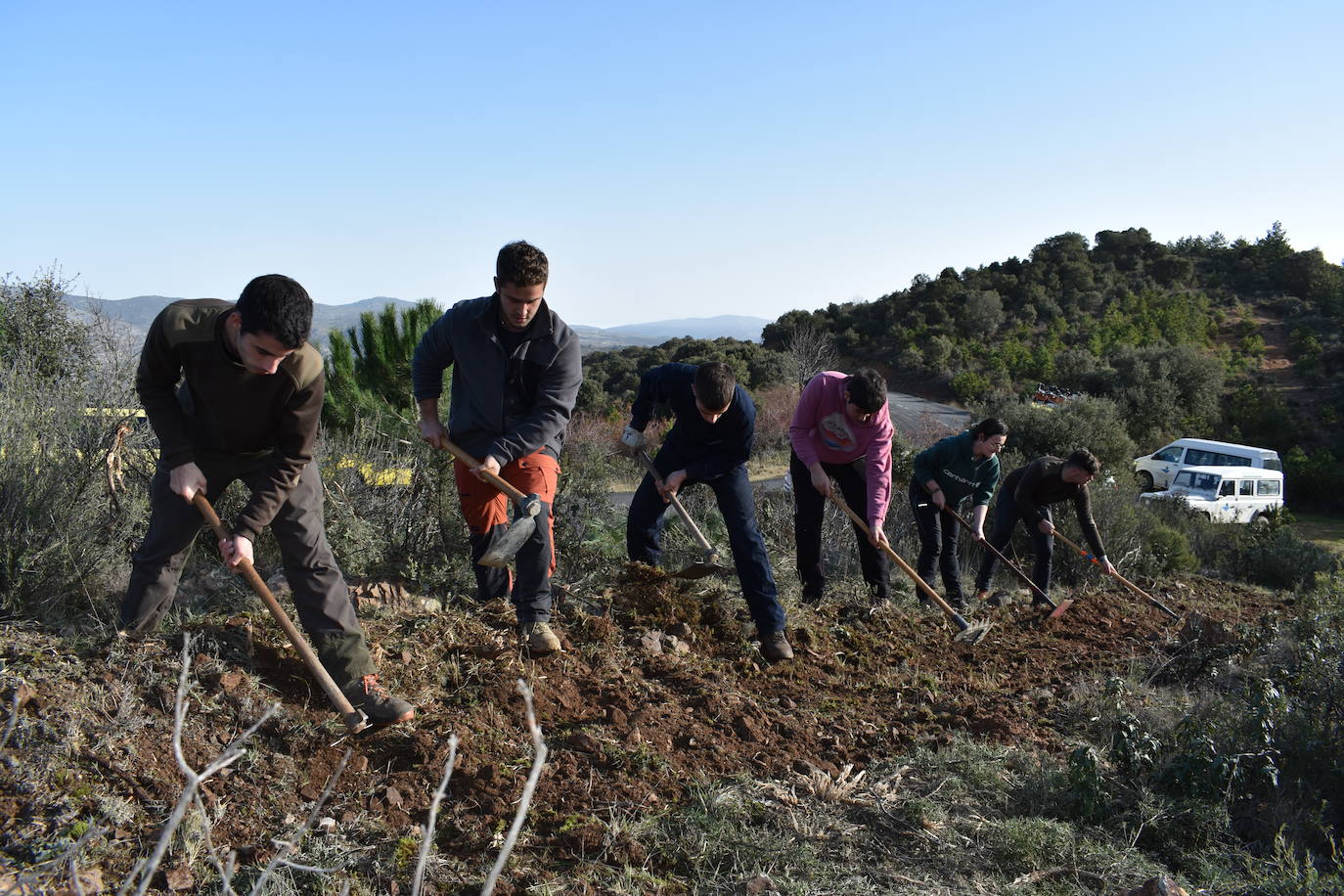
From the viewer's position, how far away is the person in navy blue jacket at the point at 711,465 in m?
4.74

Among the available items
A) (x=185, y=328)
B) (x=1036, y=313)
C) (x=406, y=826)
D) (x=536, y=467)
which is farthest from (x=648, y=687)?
(x=1036, y=313)

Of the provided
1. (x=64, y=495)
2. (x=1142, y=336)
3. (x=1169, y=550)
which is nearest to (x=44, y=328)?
(x=64, y=495)

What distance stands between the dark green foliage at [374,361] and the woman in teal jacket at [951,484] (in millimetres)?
4659

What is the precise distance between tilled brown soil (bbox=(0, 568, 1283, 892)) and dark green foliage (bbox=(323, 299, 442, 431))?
444 centimetres

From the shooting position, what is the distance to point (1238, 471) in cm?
1655

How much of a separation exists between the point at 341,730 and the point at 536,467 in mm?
1384

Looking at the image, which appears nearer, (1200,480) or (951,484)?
(951,484)

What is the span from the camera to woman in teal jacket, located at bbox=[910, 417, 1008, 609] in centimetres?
650

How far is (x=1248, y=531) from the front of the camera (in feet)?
40.1

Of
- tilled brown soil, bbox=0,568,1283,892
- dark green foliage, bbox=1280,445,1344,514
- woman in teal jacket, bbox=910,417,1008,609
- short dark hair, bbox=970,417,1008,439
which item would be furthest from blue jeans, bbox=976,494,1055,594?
dark green foliage, bbox=1280,445,1344,514

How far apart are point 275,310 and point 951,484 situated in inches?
198

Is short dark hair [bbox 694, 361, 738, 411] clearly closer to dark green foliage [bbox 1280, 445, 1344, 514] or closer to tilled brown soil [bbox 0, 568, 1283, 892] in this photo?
tilled brown soil [bbox 0, 568, 1283, 892]

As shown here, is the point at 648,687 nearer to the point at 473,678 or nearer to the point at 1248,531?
the point at 473,678

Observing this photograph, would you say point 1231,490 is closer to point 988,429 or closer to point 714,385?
point 988,429
